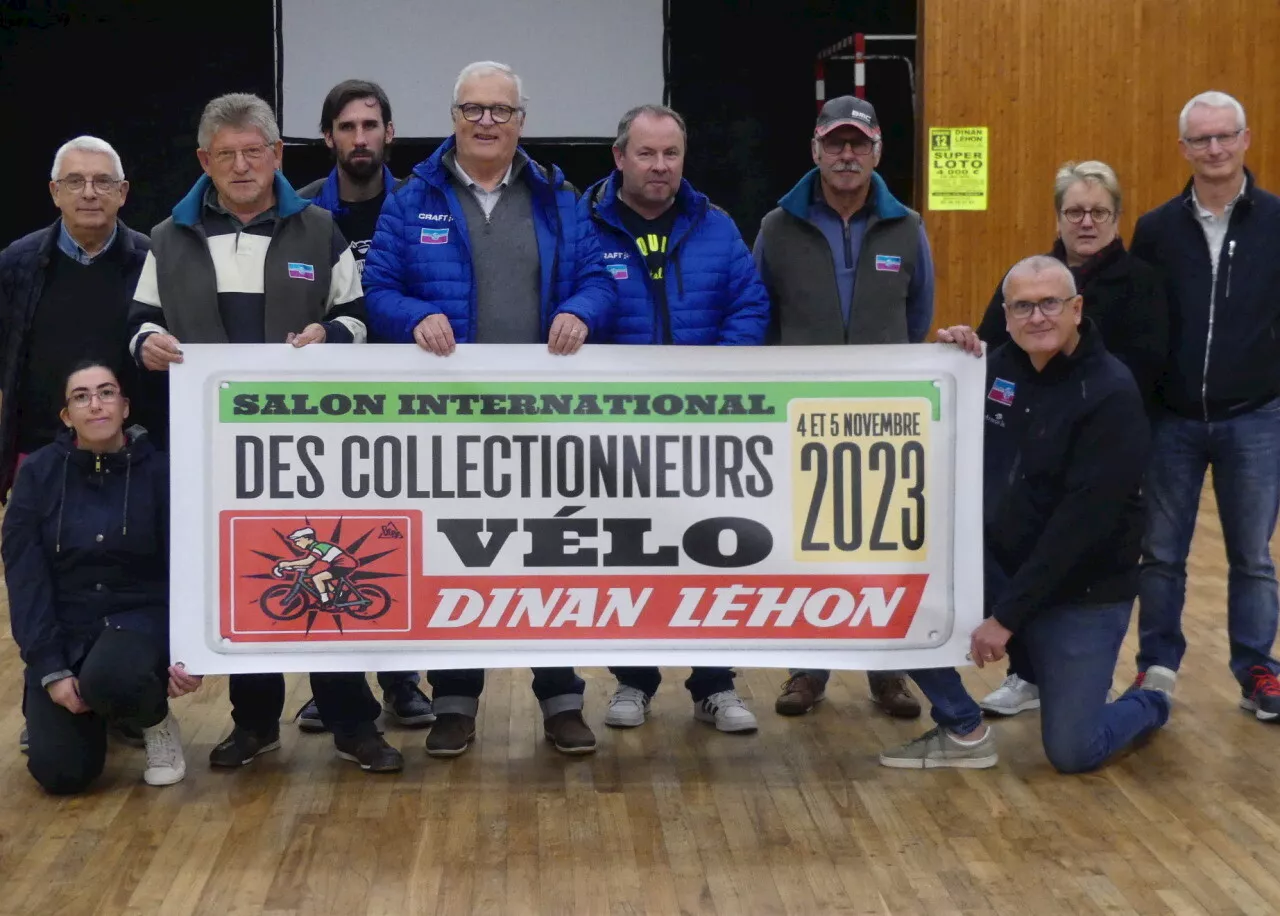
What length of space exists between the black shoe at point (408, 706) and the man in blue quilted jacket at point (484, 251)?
0.32m

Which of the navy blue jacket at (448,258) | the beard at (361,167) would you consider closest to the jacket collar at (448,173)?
the navy blue jacket at (448,258)

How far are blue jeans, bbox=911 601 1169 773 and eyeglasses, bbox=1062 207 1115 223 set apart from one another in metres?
0.96

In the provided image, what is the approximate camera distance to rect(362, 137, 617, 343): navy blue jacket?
3.60 meters

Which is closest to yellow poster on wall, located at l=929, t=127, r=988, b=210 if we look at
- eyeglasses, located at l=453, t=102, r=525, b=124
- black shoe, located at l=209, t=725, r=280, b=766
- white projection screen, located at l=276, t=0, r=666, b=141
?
white projection screen, located at l=276, t=0, r=666, b=141

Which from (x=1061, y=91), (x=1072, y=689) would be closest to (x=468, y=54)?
(x=1061, y=91)

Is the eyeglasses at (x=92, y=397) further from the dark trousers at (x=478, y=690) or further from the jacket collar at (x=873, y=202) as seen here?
the jacket collar at (x=873, y=202)

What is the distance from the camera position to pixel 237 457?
3471 millimetres

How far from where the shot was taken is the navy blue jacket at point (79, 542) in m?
3.47

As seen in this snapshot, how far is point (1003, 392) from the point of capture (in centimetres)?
361

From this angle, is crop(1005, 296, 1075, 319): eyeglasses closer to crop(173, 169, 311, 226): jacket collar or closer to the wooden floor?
the wooden floor

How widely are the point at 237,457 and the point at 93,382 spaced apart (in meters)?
0.35

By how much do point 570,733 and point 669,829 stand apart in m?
0.55

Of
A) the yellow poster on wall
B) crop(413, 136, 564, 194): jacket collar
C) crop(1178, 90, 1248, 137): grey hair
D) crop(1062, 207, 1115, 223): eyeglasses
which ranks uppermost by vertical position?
the yellow poster on wall

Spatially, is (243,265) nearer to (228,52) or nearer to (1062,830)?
(1062,830)
